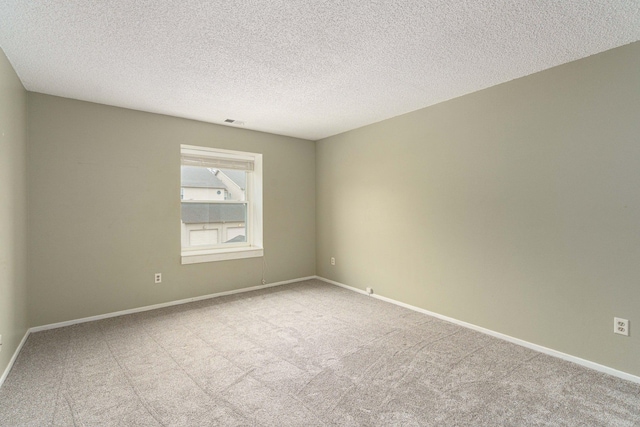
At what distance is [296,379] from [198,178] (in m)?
3.07

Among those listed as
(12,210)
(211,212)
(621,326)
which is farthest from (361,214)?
(12,210)

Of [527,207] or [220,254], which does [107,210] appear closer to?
[220,254]

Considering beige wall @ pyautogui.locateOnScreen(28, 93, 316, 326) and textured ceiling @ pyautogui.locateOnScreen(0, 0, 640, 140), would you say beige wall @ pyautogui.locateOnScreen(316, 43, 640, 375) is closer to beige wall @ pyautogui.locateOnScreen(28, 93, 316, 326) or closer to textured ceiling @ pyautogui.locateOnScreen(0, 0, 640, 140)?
textured ceiling @ pyautogui.locateOnScreen(0, 0, 640, 140)

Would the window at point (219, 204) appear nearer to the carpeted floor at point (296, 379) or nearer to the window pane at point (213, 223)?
the window pane at point (213, 223)

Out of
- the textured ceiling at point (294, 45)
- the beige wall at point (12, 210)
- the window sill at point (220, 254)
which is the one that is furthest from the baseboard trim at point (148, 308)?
the textured ceiling at point (294, 45)

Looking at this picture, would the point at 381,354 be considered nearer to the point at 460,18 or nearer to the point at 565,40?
the point at 460,18

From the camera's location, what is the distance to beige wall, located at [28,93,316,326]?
3.02 meters

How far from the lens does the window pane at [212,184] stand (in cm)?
411

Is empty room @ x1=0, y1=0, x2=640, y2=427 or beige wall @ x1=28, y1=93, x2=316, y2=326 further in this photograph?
beige wall @ x1=28, y1=93, x2=316, y2=326

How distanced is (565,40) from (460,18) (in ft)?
2.81

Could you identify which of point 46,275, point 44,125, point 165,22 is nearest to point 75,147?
point 44,125

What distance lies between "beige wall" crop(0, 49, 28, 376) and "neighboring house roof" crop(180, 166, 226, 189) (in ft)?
5.14

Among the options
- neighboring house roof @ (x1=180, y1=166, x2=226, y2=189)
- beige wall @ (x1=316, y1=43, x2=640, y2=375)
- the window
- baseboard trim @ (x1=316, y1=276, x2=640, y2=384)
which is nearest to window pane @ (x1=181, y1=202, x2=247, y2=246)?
the window

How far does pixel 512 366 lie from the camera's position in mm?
2307
